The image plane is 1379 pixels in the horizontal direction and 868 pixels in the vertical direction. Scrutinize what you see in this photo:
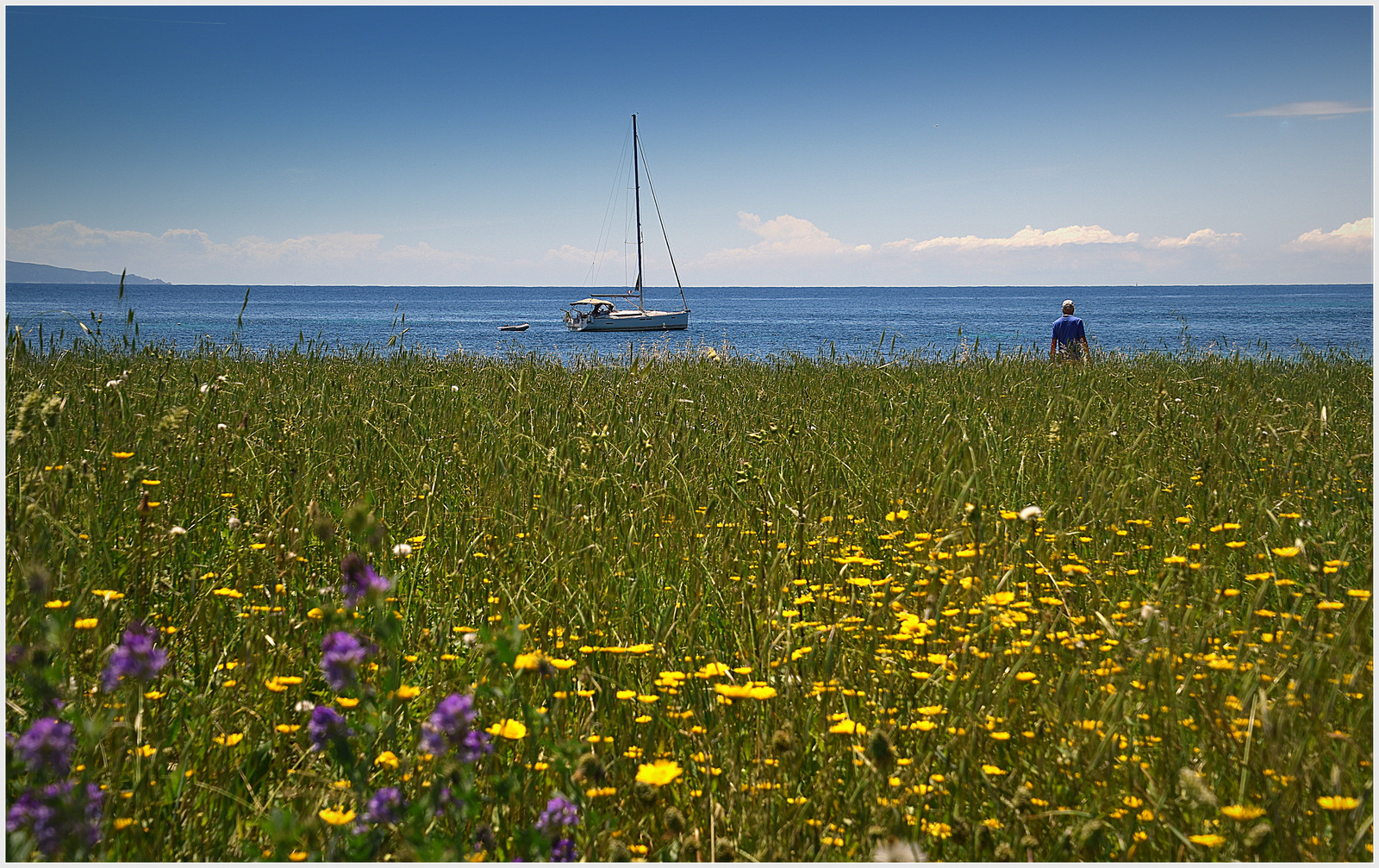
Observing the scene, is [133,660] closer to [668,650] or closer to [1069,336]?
[668,650]

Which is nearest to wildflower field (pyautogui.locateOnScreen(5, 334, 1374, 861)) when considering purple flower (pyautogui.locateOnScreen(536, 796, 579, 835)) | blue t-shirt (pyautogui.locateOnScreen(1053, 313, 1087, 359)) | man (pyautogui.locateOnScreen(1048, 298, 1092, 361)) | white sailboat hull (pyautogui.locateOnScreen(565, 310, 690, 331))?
purple flower (pyautogui.locateOnScreen(536, 796, 579, 835))

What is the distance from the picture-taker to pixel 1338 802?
1367 mm

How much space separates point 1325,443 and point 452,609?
4638 millimetres

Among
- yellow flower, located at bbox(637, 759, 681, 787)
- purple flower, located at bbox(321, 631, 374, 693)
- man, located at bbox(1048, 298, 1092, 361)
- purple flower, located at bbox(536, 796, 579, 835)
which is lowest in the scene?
yellow flower, located at bbox(637, 759, 681, 787)

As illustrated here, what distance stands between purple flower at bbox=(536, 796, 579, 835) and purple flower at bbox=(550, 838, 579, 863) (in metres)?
0.02

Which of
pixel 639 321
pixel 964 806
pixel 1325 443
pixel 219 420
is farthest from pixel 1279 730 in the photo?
pixel 639 321

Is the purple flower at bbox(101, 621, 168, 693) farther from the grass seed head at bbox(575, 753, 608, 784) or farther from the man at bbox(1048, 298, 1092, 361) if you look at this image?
the man at bbox(1048, 298, 1092, 361)

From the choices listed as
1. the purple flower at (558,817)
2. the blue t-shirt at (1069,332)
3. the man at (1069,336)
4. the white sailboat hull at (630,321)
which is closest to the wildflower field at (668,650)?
the purple flower at (558,817)

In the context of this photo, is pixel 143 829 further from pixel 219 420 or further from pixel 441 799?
pixel 219 420

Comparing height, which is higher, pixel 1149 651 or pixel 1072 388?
pixel 1072 388

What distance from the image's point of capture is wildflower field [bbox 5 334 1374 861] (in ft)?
4.74

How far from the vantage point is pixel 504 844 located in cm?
145

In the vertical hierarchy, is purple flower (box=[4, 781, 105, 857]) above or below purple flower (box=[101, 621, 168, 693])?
below

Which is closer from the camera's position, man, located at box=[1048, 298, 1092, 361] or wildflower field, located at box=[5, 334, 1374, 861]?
wildflower field, located at box=[5, 334, 1374, 861]
